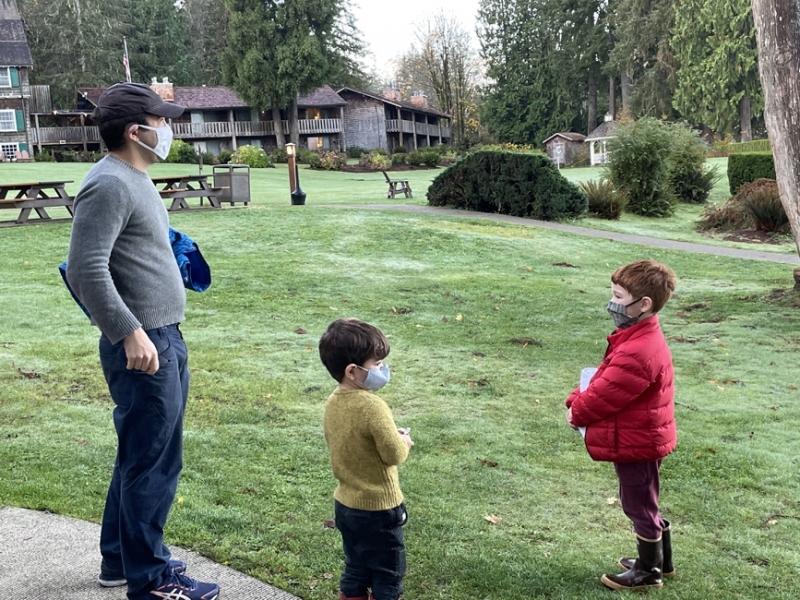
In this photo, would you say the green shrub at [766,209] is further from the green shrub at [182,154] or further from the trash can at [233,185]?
the green shrub at [182,154]

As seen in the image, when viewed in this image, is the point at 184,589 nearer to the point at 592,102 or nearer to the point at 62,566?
the point at 62,566

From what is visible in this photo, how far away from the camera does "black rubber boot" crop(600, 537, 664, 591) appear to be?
324cm

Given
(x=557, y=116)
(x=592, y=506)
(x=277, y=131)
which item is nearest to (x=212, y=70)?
(x=277, y=131)

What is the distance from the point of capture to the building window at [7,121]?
48094mm

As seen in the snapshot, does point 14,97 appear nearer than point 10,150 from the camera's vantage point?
No

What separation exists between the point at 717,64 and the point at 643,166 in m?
29.0

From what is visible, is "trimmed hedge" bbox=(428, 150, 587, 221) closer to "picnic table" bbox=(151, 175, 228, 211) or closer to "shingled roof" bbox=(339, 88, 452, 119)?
"picnic table" bbox=(151, 175, 228, 211)

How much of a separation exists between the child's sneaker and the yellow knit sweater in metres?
0.70

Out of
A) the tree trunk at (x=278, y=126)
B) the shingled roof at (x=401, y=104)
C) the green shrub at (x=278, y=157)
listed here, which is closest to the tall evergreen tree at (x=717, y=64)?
the shingled roof at (x=401, y=104)

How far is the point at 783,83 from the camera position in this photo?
9305 mm

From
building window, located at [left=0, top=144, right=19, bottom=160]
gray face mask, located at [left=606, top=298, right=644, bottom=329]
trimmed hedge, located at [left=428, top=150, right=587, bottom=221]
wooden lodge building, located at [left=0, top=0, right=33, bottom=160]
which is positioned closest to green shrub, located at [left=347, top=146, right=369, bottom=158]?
wooden lodge building, located at [left=0, top=0, right=33, bottom=160]

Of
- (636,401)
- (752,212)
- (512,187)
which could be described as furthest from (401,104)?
(636,401)

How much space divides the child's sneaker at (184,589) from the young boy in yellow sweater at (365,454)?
606 millimetres

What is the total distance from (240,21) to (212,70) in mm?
18611
